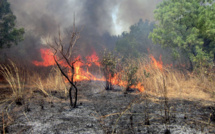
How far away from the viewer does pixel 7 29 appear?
16.8m

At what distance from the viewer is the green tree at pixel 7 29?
16.3 m

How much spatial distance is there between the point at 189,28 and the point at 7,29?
62.4 ft

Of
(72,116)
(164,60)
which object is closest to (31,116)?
(72,116)

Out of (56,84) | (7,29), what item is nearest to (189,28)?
(56,84)

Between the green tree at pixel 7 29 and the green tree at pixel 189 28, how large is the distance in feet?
48.3

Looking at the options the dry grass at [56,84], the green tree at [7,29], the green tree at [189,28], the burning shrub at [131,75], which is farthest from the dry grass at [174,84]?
the green tree at [7,29]

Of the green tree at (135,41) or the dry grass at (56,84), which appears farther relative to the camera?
the green tree at (135,41)

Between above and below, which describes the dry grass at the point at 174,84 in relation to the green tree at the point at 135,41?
below

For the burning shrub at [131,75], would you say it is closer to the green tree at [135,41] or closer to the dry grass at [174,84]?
the dry grass at [174,84]

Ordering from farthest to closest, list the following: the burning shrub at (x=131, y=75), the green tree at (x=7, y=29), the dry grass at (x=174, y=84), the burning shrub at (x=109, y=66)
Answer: the green tree at (x=7, y=29) < the burning shrub at (x=109, y=66) < the burning shrub at (x=131, y=75) < the dry grass at (x=174, y=84)

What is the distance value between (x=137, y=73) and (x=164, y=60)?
48.1 ft

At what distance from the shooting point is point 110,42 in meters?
50.6

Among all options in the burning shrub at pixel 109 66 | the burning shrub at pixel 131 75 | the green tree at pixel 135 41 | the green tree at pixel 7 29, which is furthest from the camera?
the green tree at pixel 135 41

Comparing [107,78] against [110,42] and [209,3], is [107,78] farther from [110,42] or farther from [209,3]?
[110,42]
